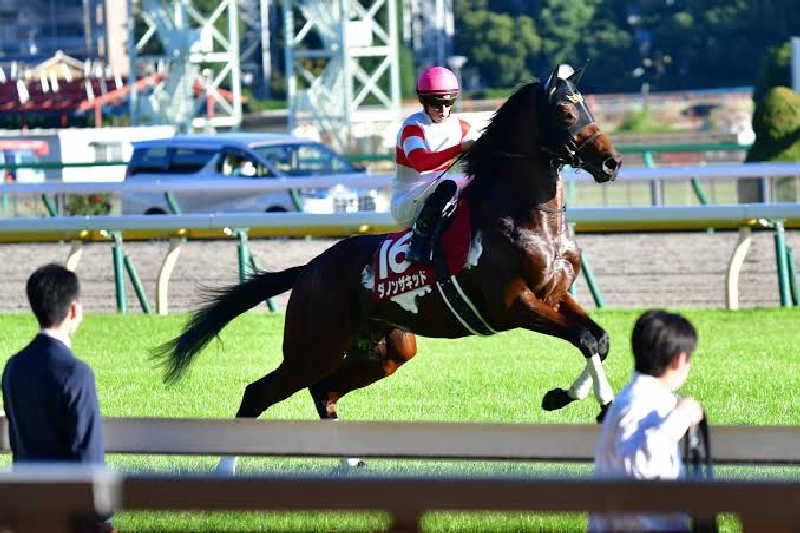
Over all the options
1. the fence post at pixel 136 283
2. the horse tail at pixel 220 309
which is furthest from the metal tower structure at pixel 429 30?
the horse tail at pixel 220 309

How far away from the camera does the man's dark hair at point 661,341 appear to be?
3910 millimetres

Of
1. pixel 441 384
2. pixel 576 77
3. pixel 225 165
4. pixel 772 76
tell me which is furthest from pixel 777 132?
pixel 576 77

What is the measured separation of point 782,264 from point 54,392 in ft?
30.1

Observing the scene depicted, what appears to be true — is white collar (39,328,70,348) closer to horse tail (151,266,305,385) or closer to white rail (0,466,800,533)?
white rail (0,466,800,533)

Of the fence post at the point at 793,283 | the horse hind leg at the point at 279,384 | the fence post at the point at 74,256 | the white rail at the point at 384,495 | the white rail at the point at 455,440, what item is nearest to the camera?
the white rail at the point at 384,495

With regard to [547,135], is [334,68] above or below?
below

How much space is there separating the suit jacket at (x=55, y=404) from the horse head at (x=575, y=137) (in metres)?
3.12

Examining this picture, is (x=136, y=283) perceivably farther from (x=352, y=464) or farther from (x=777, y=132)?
(x=777, y=132)

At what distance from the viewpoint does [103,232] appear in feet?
46.2

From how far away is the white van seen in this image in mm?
20984

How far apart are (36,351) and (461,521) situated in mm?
2234

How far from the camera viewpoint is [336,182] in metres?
19.1

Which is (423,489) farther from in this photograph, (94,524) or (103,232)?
(103,232)

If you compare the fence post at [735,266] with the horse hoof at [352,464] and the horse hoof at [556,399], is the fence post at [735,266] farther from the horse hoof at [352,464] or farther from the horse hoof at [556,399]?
the horse hoof at [556,399]
